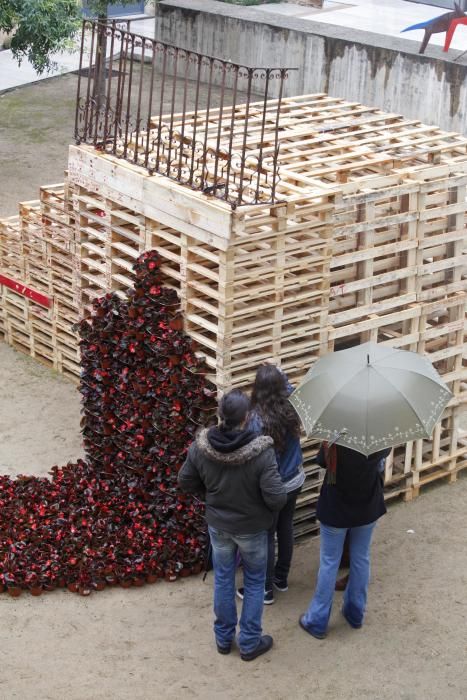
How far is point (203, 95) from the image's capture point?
22453 mm

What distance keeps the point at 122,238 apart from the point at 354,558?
3068 mm

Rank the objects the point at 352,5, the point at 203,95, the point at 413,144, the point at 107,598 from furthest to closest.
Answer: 1. the point at 352,5
2. the point at 203,95
3. the point at 413,144
4. the point at 107,598

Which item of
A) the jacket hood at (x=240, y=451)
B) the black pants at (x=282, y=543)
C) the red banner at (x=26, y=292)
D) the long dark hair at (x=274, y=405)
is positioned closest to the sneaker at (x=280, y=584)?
the black pants at (x=282, y=543)

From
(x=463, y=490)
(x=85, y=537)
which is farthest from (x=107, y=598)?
(x=463, y=490)

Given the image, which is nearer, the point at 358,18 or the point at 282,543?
the point at 282,543

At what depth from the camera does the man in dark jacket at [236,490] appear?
6703mm

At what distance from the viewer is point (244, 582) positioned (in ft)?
23.6

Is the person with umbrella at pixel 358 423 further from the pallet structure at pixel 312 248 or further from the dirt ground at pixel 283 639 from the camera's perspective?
the pallet structure at pixel 312 248

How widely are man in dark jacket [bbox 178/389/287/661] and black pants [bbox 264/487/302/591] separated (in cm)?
47

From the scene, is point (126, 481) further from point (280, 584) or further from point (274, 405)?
point (274, 405)

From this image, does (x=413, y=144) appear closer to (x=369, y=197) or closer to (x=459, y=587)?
(x=369, y=197)

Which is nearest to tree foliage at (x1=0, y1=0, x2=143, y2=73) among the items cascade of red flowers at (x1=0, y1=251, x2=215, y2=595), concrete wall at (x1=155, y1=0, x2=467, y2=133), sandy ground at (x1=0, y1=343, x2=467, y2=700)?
concrete wall at (x1=155, y1=0, x2=467, y2=133)

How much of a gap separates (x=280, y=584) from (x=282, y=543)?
33 centimetres

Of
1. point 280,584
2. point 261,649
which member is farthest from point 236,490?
point 280,584
